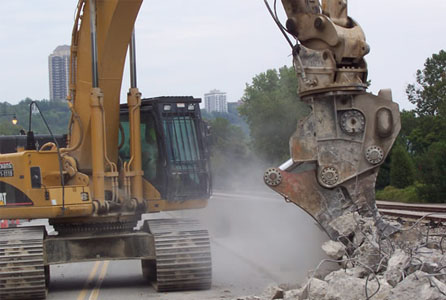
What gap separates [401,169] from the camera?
4081 centimetres

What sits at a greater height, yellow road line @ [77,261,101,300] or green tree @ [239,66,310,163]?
green tree @ [239,66,310,163]

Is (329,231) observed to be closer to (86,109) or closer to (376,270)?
(376,270)

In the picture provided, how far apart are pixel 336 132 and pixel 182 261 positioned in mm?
3014

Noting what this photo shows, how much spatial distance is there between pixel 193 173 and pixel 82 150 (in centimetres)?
184

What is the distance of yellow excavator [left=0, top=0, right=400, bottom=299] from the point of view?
36.7 ft

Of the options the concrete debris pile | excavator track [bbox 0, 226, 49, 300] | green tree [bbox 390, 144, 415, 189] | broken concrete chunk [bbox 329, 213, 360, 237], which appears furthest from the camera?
green tree [bbox 390, 144, 415, 189]

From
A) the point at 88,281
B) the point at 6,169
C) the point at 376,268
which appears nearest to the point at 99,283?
the point at 88,281

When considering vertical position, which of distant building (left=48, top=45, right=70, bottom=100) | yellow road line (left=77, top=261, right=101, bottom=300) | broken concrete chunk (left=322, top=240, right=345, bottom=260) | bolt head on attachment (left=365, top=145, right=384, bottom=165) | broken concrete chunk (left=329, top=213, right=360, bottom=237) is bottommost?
yellow road line (left=77, top=261, right=101, bottom=300)

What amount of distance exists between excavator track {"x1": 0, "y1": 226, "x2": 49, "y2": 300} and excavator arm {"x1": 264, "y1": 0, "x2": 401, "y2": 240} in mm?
3593

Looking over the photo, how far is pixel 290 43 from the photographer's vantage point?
11.5 metres

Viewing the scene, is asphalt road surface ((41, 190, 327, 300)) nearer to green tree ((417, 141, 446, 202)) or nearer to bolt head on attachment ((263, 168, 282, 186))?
bolt head on attachment ((263, 168, 282, 186))

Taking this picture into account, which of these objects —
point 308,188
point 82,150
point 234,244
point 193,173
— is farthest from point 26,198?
point 234,244

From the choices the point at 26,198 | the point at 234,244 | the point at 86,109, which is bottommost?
the point at 234,244

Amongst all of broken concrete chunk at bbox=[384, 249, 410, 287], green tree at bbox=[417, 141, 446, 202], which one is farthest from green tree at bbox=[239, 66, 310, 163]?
broken concrete chunk at bbox=[384, 249, 410, 287]
